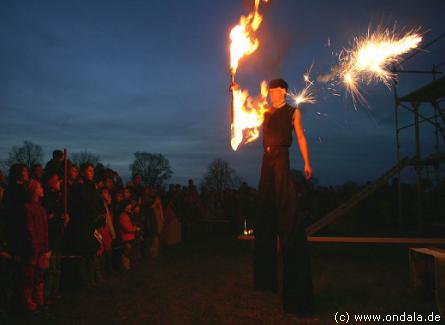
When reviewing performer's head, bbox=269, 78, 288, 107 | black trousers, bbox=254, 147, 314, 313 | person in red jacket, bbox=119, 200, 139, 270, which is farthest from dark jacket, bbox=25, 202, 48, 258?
performer's head, bbox=269, 78, 288, 107

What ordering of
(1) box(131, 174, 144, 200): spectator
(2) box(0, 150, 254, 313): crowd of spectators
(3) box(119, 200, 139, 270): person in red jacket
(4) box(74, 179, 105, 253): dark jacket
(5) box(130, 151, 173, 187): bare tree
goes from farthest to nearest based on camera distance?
(5) box(130, 151, 173, 187): bare tree → (1) box(131, 174, 144, 200): spectator → (3) box(119, 200, 139, 270): person in red jacket → (4) box(74, 179, 105, 253): dark jacket → (2) box(0, 150, 254, 313): crowd of spectators

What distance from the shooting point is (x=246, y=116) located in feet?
20.5

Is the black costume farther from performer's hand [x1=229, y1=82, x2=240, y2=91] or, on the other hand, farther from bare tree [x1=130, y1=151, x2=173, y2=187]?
bare tree [x1=130, y1=151, x2=173, y2=187]

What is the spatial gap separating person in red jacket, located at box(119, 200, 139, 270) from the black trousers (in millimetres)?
3333

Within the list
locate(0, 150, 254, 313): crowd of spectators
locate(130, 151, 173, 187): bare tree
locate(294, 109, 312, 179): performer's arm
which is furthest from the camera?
locate(130, 151, 173, 187): bare tree

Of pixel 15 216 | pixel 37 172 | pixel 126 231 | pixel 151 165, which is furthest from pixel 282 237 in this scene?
pixel 151 165

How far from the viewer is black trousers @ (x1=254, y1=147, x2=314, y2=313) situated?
16.2 ft

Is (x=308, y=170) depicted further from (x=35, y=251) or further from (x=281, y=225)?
(x=35, y=251)

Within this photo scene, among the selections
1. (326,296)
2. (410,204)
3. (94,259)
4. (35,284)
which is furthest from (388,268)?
(410,204)

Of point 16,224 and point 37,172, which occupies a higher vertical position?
point 37,172

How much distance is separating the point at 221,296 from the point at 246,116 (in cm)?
275

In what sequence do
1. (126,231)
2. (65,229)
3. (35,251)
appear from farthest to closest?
(126,231) < (65,229) < (35,251)

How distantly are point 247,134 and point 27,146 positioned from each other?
35246 mm

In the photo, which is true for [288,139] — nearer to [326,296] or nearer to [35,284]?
[326,296]
